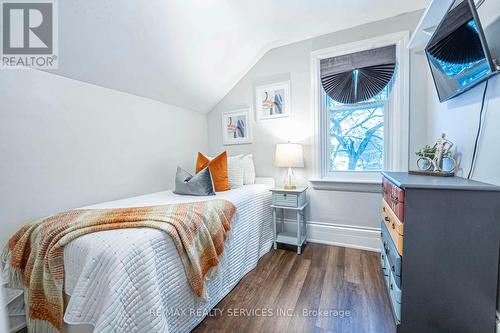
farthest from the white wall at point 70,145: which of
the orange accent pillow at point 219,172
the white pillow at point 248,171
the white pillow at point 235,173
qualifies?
the white pillow at point 248,171

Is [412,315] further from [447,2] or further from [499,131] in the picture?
[447,2]

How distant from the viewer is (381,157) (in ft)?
7.73

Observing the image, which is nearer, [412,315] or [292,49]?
[412,315]

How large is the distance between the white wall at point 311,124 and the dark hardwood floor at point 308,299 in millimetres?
349

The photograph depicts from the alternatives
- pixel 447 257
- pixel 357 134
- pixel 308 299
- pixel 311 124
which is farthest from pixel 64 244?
pixel 357 134

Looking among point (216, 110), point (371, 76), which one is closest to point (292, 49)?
point (371, 76)

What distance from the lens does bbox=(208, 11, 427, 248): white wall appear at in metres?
2.14

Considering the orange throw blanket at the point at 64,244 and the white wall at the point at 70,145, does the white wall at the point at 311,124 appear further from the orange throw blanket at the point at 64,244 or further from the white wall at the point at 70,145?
the orange throw blanket at the point at 64,244

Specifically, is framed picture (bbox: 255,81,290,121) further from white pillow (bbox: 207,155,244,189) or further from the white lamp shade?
white pillow (bbox: 207,155,244,189)

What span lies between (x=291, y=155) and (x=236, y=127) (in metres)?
1.00

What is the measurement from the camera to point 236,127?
3.08m

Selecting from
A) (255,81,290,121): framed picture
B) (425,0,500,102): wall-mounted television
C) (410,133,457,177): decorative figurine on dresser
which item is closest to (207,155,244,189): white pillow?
(255,81,290,121): framed picture

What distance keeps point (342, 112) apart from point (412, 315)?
6.50ft

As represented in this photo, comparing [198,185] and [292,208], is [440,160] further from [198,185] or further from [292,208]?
[198,185]
